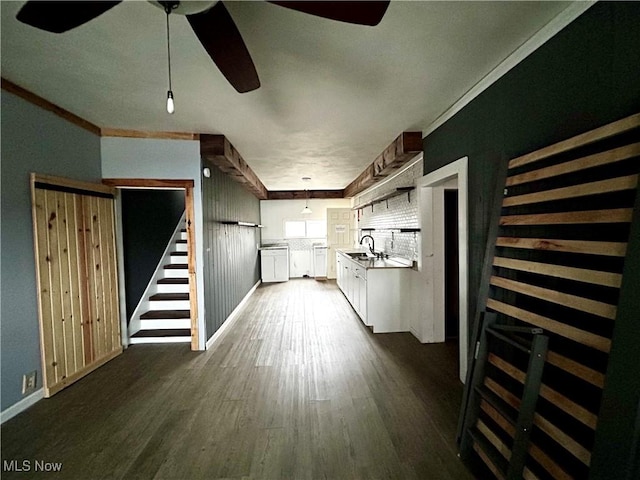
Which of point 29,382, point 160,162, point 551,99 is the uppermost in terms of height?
point 160,162

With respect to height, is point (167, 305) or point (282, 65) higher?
point (282, 65)

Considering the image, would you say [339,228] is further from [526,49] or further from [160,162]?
[526,49]

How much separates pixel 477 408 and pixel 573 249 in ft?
3.74

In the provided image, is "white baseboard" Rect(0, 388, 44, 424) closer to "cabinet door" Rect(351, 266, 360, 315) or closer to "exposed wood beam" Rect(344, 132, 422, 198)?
"cabinet door" Rect(351, 266, 360, 315)

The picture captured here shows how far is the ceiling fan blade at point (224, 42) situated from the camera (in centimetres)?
130

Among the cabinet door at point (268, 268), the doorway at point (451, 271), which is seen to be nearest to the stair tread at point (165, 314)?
the doorway at point (451, 271)

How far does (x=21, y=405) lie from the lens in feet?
7.80

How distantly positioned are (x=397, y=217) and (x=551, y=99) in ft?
10.5

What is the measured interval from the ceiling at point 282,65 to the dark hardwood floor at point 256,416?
2.57 m

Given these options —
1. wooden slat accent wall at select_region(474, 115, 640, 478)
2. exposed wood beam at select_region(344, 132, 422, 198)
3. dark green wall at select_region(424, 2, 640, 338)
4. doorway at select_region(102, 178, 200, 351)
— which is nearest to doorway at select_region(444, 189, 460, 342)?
exposed wood beam at select_region(344, 132, 422, 198)

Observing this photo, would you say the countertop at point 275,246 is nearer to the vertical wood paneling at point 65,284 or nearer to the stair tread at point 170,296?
the stair tread at point 170,296

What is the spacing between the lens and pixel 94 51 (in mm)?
1868

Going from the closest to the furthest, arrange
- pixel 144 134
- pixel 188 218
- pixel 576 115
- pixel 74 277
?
pixel 576 115 < pixel 74 277 < pixel 144 134 < pixel 188 218

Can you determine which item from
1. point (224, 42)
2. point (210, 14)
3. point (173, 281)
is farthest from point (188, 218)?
point (210, 14)
